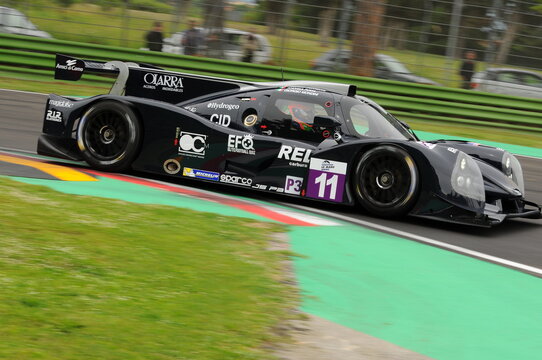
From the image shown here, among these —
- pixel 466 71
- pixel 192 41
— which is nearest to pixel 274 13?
pixel 192 41

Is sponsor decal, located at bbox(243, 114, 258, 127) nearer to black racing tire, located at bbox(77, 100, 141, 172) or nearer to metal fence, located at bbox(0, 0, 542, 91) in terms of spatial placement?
black racing tire, located at bbox(77, 100, 141, 172)

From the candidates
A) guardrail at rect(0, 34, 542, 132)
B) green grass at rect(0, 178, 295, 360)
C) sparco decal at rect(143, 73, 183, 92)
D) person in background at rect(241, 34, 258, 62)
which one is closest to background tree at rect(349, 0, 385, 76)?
guardrail at rect(0, 34, 542, 132)

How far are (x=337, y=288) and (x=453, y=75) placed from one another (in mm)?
12774

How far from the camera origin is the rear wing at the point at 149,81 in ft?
26.5

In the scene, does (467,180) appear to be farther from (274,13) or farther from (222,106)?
(274,13)

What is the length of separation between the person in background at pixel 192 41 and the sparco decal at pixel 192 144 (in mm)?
9382

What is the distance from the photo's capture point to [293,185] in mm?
7262

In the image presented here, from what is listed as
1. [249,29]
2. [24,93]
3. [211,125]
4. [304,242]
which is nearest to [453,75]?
[249,29]

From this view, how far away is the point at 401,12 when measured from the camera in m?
16.6

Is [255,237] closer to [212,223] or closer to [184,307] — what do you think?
[212,223]

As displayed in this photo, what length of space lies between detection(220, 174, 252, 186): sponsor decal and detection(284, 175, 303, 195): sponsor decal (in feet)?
1.24

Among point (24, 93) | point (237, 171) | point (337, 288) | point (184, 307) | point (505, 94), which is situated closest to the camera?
point (184, 307)

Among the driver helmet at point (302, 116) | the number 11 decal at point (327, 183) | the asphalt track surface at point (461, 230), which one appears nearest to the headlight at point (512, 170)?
the asphalt track surface at point (461, 230)

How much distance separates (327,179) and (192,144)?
4.65 ft
